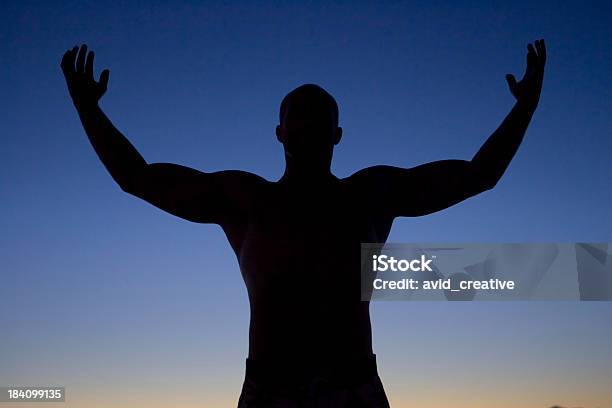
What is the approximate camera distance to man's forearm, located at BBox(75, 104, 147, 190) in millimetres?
3484

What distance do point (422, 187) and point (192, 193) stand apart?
4.27ft

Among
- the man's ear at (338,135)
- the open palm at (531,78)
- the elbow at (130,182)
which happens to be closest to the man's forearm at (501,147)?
the open palm at (531,78)

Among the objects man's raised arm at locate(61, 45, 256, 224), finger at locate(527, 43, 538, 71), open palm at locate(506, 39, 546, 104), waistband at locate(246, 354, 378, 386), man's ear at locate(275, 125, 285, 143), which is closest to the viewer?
waistband at locate(246, 354, 378, 386)

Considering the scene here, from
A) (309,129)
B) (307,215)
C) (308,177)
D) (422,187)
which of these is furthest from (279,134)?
(422,187)

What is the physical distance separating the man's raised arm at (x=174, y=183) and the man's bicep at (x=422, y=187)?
72 centimetres

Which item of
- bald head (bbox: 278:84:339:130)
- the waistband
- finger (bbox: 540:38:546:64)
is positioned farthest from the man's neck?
finger (bbox: 540:38:546:64)

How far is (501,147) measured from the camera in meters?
3.55

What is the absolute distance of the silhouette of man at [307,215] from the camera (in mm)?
3037

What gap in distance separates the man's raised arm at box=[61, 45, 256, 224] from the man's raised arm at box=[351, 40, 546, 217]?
0.70m

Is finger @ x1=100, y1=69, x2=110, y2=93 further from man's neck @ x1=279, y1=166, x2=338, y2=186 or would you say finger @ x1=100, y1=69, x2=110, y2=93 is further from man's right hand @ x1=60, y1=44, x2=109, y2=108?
man's neck @ x1=279, y1=166, x2=338, y2=186

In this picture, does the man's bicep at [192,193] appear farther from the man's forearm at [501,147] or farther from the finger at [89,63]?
the man's forearm at [501,147]

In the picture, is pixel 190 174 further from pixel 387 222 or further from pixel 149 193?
pixel 387 222

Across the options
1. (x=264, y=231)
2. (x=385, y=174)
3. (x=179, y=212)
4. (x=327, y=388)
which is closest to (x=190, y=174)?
(x=179, y=212)

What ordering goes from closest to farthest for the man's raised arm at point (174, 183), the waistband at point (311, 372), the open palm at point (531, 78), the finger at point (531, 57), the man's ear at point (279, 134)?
the waistband at point (311, 372)
the man's raised arm at point (174, 183)
the man's ear at point (279, 134)
the open palm at point (531, 78)
the finger at point (531, 57)
